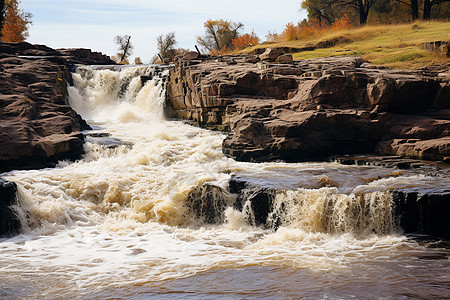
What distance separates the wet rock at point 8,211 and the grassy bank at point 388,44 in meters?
15.3

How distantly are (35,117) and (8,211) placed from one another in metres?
6.62

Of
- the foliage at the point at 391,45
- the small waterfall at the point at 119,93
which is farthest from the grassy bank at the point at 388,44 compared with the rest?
the small waterfall at the point at 119,93

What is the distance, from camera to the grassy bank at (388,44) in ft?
63.5

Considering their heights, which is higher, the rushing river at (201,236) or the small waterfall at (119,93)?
the small waterfall at (119,93)

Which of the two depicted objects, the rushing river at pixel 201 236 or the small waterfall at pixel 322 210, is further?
the small waterfall at pixel 322 210

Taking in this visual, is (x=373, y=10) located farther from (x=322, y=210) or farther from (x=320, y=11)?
(x=322, y=210)

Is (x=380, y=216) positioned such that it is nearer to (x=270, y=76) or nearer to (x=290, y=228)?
(x=290, y=228)

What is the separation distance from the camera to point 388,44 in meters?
23.5

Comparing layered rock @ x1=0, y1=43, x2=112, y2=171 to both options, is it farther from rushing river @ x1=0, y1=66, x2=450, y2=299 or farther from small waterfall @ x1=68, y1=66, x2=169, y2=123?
small waterfall @ x1=68, y1=66, x2=169, y2=123

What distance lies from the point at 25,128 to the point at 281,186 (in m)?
8.24

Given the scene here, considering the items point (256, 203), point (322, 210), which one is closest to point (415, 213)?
point (322, 210)

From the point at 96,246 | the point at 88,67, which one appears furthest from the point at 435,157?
the point at 88,67

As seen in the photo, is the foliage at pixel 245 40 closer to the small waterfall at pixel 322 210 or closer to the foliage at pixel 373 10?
the foliage at pixel 373 10

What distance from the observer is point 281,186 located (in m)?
9.36
